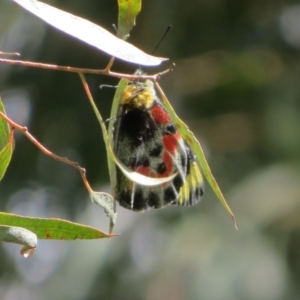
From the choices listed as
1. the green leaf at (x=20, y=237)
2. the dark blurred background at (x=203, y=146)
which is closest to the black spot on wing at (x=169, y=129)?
the green leaf at (x=20, y=237)

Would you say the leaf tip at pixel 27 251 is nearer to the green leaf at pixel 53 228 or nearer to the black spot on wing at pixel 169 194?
the green leaf at pixel 53 228

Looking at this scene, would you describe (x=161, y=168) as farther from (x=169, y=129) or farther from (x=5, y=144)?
(x=5, y=144)

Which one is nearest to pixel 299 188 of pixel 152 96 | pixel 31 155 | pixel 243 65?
pixel 243 65

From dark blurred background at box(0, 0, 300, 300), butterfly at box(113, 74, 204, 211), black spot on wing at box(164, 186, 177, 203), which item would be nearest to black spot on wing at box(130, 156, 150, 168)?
butterfly at box(113, 74, 204, 211)

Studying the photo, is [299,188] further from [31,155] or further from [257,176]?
[31,155]

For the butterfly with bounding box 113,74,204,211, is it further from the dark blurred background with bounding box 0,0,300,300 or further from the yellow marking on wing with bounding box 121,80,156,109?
the dark blurred background with bounding box 0,0,300,300

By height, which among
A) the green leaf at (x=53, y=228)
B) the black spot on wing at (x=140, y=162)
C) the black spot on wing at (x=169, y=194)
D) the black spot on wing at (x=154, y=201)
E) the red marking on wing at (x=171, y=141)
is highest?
the green leaf at (x=53, y=228)
